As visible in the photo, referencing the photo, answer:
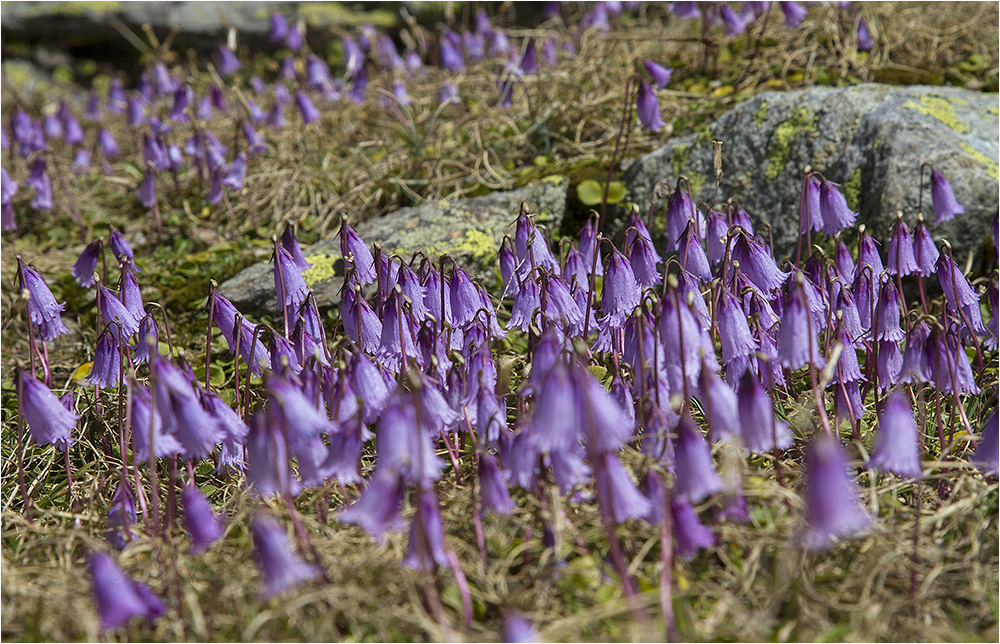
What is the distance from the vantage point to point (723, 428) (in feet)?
7.18

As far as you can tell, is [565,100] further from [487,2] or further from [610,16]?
[487,2]

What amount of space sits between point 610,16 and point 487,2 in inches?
74.1

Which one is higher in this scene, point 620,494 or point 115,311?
point 115,311

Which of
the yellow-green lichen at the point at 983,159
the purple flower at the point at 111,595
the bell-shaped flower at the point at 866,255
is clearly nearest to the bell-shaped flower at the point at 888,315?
the bell-shaped flower at the point at 866,255

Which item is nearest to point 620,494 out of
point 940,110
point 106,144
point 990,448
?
point 990,448

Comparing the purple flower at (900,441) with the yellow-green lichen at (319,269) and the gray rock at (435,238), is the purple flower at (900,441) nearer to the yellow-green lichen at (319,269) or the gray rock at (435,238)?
the gray rock at (435,238)

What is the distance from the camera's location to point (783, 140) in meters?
4.18

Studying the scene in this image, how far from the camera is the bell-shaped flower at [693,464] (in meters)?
2.03

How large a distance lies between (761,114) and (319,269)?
8.02ft

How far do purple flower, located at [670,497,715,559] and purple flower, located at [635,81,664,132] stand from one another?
98.8 inches

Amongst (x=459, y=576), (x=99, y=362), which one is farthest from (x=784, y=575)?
(x=99, y=362)

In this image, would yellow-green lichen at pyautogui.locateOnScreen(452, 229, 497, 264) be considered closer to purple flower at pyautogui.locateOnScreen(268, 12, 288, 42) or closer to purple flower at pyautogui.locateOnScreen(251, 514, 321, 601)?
purple flower at pyautogui.locateOnScreen(251, 514, 321, 601)

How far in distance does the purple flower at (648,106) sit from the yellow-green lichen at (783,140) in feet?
2.04

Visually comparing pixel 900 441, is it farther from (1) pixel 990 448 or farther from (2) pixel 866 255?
(2) pixel 866 255
